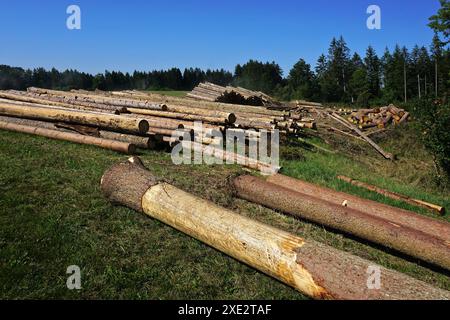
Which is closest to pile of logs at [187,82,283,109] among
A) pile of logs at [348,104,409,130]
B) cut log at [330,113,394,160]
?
cut log at [330,113,394,160]

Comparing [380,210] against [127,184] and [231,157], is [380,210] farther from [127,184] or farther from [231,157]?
[127,184]

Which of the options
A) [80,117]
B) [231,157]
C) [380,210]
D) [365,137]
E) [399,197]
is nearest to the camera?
[380,210]

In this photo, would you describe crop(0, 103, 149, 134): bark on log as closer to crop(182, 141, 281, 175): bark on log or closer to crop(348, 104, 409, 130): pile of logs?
crop(182, 141, 281, 175): bark on log

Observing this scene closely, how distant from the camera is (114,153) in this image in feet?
28.9

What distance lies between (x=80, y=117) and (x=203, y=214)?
289 inches

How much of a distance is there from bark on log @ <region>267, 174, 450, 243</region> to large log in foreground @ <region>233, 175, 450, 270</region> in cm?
38

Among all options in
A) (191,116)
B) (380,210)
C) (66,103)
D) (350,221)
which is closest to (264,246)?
(350,221)

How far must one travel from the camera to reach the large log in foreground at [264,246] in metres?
3.27

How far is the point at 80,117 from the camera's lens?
33.4 feet

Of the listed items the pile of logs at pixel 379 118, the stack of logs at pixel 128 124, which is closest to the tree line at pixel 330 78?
the pile of logs at pixel 379 118

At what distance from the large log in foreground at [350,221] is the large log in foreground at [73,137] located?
145 inches

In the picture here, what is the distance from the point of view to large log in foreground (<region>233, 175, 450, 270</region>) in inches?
189

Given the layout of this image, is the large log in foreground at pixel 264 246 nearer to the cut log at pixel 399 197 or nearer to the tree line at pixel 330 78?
the cut log at pixel 399 197
